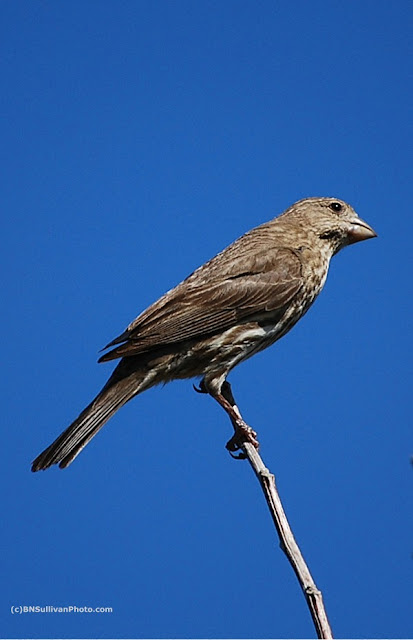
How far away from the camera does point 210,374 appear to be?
5594mm

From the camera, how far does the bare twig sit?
3320mm

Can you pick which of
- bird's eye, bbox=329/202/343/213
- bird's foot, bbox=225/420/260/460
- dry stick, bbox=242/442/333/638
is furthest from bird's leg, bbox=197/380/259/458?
bird's eye, bbox=329/202/343/213

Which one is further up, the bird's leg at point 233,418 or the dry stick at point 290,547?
the bird's leg at point 233,418

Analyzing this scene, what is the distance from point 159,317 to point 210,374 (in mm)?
472

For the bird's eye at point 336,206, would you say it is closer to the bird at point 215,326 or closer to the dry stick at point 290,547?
the bird at point 215,326

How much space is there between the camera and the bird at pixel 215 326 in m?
5.30

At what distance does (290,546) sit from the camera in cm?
374

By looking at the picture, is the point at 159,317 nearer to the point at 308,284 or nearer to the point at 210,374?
the point at 210,374

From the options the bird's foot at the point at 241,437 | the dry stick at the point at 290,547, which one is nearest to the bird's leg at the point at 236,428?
A: the bird's foot at the point at 241,437

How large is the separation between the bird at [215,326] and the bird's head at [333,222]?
236 mm

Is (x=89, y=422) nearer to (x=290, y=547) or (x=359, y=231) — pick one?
(x=290, y=547)

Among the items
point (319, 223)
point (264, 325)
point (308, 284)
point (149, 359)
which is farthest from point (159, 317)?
point (319, 223)

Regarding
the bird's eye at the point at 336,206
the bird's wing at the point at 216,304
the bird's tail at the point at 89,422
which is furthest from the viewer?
the bird's eye at the point at 336,206

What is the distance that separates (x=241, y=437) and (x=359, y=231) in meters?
1.87
